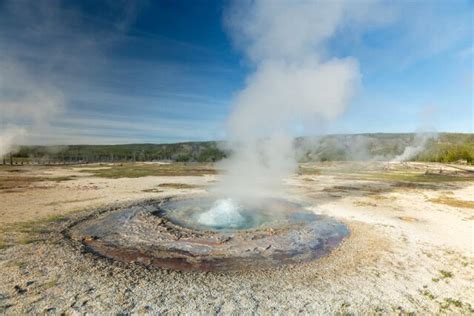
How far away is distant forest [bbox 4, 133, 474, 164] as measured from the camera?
290 feet

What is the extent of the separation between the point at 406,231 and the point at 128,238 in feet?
44.1

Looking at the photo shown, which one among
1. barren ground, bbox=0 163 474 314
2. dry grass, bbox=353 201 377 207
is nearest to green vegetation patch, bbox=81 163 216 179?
barren ground, bbox=0 163 474 314

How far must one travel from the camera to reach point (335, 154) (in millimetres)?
113750

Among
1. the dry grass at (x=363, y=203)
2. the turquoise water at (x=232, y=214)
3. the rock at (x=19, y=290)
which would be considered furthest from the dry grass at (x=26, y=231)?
the dry grass at (x=363, y=203)

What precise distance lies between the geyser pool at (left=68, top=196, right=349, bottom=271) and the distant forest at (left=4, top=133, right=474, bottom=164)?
59.1 m

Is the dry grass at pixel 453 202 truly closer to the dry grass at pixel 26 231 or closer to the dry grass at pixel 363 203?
the dry grass at pixel 363 203

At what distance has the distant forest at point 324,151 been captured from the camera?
290ft

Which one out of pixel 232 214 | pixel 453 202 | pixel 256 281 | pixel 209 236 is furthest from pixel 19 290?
pixel 453 202

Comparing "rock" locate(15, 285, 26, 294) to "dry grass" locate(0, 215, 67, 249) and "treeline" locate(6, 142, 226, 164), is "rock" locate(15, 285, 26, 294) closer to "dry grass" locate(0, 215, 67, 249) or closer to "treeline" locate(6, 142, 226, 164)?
"dry grass" locate(0, 215, 67, 249)

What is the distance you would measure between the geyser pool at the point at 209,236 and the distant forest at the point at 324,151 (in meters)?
59.1

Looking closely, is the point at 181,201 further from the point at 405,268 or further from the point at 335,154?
the point at 335,154

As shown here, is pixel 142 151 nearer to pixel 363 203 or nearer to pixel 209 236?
pixel 363 203

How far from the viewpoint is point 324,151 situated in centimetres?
11912

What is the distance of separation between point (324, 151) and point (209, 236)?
113 metres
